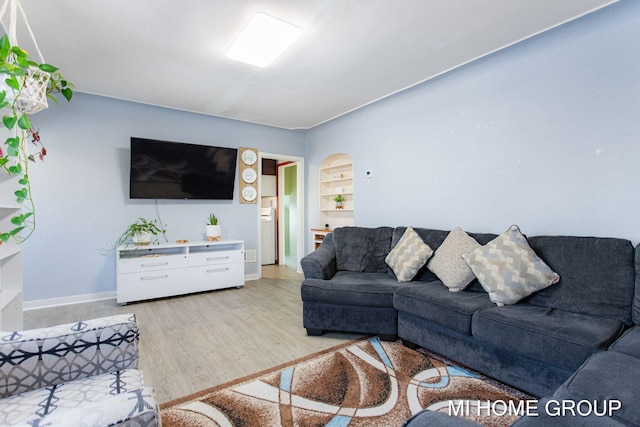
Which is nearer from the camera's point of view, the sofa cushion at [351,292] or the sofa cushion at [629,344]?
the sofa cushion at [629,344]

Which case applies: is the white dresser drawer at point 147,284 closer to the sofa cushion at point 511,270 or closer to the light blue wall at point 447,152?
the light blue wall at point 447,152

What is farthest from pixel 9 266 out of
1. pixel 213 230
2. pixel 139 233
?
A: pixel 213 230

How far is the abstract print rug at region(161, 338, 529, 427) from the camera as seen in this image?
1.62m

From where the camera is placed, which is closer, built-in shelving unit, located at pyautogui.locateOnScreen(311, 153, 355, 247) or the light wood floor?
the light wood floor

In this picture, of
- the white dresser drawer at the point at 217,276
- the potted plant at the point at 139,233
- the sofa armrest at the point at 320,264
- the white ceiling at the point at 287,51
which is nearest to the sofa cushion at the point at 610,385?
the sofa armrest at the point at 320,264

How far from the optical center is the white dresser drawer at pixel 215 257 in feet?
13.1

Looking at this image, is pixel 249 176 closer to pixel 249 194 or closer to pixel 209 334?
pixel 249 194

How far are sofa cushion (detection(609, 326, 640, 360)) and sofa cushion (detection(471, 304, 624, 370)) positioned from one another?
34 millimetres

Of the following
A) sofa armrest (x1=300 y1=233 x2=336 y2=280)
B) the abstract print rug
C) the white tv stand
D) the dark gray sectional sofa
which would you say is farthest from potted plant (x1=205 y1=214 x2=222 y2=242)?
the abstract print rug

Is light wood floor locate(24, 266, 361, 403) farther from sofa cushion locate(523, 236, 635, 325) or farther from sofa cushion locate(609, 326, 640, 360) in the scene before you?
sofa cushion locate(609, 326, 640, 360)

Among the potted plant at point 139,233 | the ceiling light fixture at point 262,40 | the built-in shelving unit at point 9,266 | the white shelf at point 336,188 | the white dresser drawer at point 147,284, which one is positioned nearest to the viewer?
the built-in shelving unit at point 9,266

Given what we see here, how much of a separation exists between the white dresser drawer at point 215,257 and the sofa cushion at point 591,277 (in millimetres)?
3342

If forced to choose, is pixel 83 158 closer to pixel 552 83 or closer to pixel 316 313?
pixel 316 313

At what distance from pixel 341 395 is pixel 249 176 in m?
3.60
